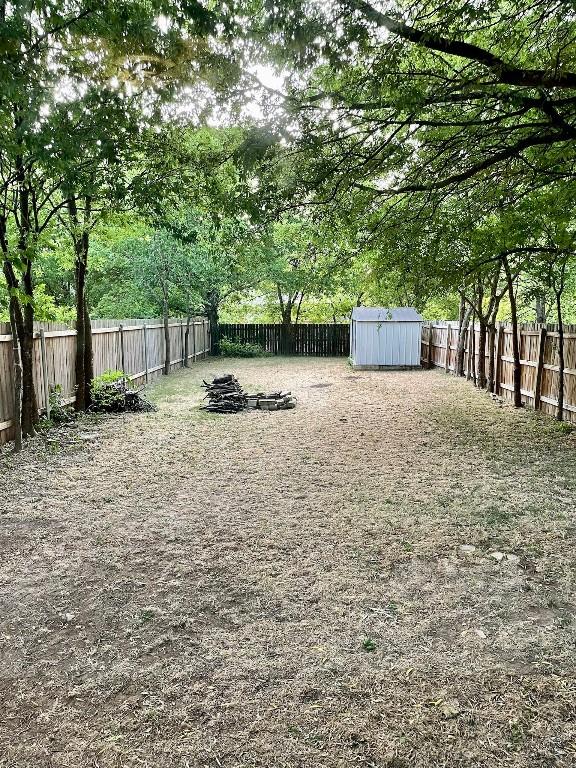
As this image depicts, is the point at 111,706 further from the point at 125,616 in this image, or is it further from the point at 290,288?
the point at 290,288

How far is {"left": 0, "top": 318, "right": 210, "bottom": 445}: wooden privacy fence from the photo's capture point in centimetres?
700

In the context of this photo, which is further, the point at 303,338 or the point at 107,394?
the point at 303,338

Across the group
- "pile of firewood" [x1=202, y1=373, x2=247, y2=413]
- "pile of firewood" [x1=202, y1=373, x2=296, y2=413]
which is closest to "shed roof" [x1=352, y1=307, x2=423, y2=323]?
"pile of firewood" [x1=202, y1=373, x2=296, y2=413]

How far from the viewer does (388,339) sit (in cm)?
1900

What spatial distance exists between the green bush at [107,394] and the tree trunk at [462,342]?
31.8 ft

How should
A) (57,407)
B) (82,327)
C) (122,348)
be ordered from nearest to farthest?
(57,407)
(82,327)
(122,348)

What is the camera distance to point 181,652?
8.88ft

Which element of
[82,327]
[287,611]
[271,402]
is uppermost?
[82,327]

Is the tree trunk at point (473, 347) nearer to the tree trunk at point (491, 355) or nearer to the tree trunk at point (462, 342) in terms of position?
the tree trunk at point (462, 342)

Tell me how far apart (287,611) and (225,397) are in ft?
25.1

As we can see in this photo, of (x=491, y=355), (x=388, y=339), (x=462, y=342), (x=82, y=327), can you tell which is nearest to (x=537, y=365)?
(x=491, y=355)

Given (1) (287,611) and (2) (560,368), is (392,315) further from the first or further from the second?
(1) (287,611)

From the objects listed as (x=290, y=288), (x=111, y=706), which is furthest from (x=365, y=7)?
(x=290, y=288)

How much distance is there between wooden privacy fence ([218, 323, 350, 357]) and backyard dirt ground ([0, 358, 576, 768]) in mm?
19919
